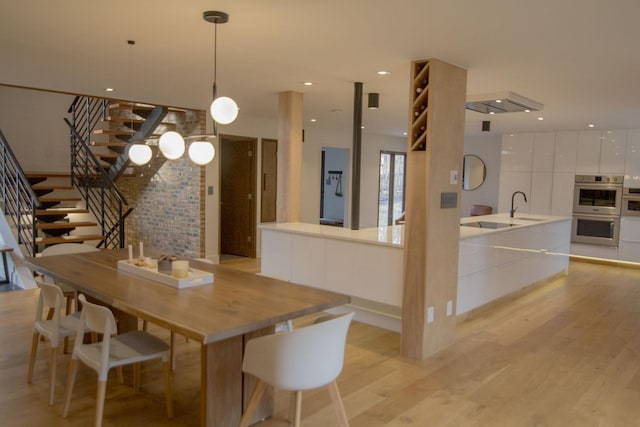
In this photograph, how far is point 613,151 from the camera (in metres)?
7.75

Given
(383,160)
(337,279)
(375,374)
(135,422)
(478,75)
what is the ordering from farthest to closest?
1. (383,160)
2. (337,279)
3. (478,75)
4. (375,374)
5. (135,422)

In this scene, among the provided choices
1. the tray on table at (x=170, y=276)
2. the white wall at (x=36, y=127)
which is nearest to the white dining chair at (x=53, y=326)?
the tray on table at (x=170, y=276)

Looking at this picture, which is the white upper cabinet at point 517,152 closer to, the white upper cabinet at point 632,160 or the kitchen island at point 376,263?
the white upper cabinet at point 632,160

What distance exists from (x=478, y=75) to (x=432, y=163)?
1.09 m

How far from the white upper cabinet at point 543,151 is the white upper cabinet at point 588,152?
427 millimetres

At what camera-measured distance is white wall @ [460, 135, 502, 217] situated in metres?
9.80

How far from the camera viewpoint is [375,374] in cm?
348

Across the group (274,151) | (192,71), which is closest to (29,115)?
(274,151)

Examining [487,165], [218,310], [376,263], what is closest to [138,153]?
[218,310]

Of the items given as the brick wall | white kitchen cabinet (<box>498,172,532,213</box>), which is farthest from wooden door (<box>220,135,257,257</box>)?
white kitchen cabinet (<box>498,172,532,213</box>)

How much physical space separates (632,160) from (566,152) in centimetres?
98

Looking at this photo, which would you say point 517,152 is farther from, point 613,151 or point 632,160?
point 632,160

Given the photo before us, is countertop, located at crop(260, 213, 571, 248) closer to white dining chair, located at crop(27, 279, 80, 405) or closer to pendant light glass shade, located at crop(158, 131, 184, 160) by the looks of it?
pendant light glass shade, located at crop(158, 131, 184, 160)

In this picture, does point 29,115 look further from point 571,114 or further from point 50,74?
point 571,114
